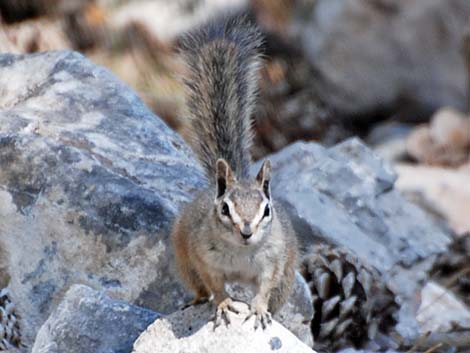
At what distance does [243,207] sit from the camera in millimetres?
3117

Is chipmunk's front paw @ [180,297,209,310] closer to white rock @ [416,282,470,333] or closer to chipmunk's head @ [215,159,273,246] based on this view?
chipmunk's head @ [215,159,273,246]

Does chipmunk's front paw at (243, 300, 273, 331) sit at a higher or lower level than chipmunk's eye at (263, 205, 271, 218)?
lower

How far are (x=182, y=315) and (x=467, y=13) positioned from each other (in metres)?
3.76

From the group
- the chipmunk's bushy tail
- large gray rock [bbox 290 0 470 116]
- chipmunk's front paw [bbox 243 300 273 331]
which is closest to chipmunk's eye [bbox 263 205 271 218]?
chipmunk's front paw [bbox 243 300 273 331]

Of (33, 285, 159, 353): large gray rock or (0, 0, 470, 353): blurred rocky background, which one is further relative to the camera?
(0, 0, 470, 353): blurred rocky background

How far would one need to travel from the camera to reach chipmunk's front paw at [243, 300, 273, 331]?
3031 millimetres

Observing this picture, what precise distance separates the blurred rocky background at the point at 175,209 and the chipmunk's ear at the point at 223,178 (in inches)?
15.2

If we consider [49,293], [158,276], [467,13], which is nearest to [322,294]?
[158,276]

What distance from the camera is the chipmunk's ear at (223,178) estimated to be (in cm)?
329

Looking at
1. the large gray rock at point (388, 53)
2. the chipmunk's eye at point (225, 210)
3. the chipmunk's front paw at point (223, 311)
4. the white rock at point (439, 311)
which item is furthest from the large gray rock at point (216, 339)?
the large gray rock at point (388, 53)

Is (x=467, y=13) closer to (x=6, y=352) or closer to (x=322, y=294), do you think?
(x=322, y=294)

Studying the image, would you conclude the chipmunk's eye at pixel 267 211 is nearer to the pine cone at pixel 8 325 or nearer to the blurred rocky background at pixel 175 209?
the blurred rocky background at pixel 175 209

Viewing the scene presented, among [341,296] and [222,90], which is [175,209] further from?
[341,296]

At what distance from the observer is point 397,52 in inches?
264
